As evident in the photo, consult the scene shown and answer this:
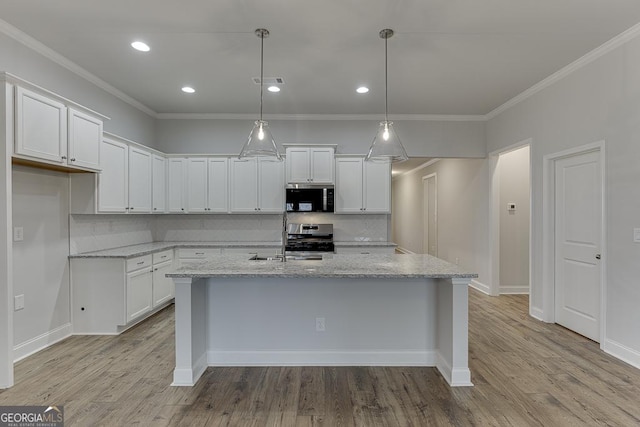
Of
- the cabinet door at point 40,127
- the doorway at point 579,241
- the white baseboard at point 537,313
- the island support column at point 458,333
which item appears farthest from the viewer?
the white baseboard at point 537,313

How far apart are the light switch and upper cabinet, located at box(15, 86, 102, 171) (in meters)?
0.67

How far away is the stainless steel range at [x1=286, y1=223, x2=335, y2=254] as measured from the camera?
5113mm

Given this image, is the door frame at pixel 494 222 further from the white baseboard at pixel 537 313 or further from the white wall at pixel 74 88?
the white wall at pixel 74 88

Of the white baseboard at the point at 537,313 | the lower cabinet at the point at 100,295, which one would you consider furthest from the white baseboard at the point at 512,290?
the lower cabinet at the point at 100,295

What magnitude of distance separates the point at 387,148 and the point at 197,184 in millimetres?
3371

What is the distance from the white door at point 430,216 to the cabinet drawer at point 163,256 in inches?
220

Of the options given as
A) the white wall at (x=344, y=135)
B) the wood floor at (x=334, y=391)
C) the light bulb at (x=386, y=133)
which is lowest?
the wood floor at (x=334, y=391)

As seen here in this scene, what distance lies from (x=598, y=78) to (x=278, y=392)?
4.14 m

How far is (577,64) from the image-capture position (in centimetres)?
357

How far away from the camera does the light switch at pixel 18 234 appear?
3026 mm

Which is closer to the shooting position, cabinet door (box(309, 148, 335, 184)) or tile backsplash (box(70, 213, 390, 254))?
cabinet door (box(309, 148, 335, 184))

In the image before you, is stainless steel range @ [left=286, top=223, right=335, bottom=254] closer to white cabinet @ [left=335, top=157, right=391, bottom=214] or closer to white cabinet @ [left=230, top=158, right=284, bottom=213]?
white cabinet @ [left=335, top=157, right=391, bottom=214]

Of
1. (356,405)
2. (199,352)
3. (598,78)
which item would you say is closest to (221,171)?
(199,352)

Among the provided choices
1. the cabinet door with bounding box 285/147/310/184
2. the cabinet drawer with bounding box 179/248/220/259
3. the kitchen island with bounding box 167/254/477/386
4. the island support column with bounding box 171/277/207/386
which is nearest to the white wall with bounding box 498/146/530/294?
the cabinet door with bounding box 285/147/310/184
